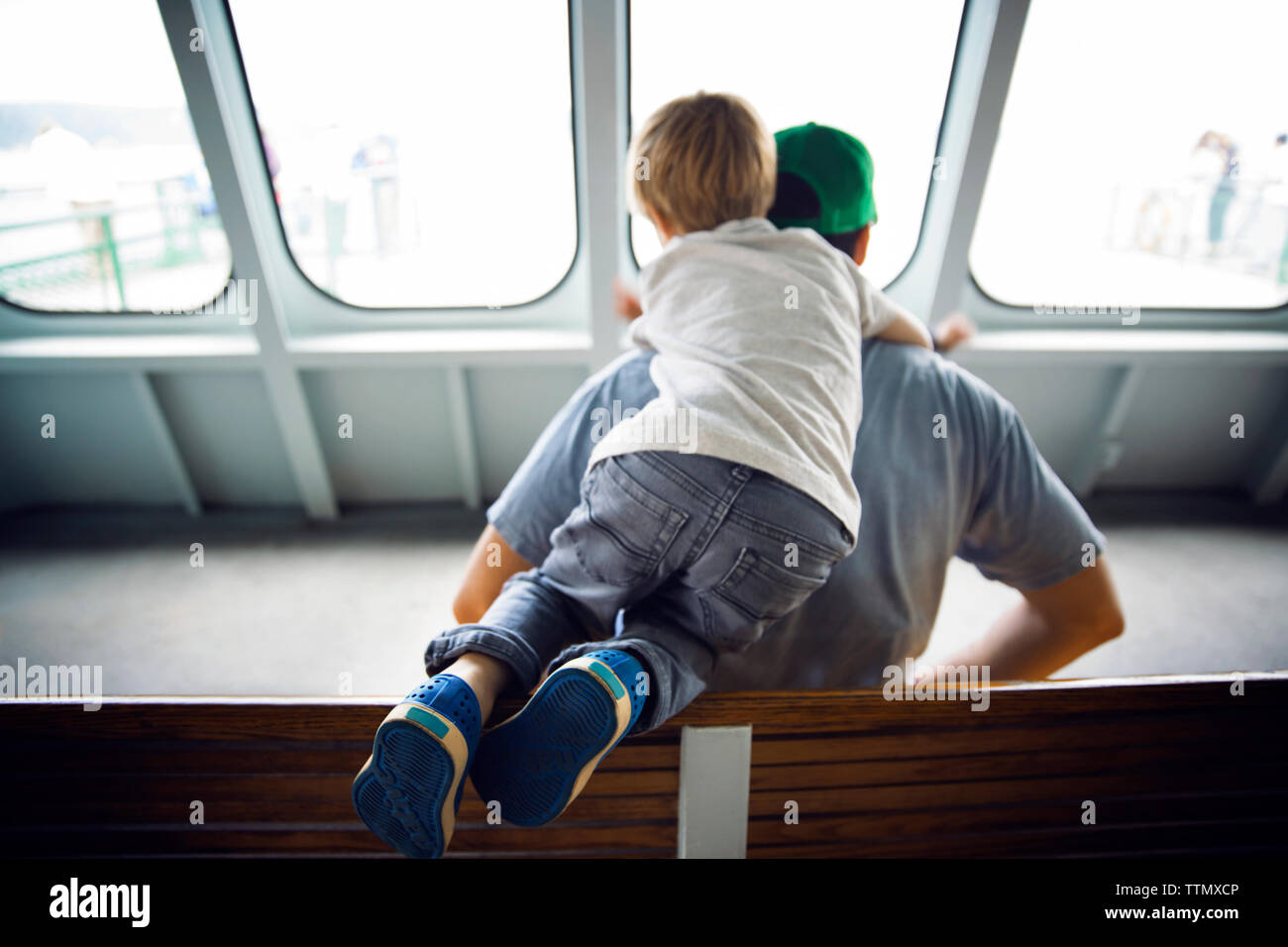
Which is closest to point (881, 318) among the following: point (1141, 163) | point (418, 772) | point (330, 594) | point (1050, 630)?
point (1050, 630)

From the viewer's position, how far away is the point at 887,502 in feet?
3.43

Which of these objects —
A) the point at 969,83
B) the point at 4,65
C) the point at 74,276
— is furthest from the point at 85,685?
the point at 969,83

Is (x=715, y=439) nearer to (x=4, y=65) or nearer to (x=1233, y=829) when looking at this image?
(x=1233, y=829)

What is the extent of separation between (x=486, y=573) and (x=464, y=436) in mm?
2036

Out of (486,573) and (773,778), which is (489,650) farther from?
(773,778)

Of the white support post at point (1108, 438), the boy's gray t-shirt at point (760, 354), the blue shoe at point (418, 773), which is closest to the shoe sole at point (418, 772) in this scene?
the blue shoe at point (418, 773)

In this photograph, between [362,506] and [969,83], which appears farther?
[362,506]

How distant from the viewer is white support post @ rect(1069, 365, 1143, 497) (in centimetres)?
312

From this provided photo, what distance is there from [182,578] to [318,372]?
105cm

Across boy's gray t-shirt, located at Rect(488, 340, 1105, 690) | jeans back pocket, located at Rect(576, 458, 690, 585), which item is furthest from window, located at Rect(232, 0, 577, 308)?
jeans back pocket, located at Rect(576, 458, 690, 585)

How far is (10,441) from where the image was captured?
3.23 meters

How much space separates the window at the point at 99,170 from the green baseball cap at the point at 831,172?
2.44m

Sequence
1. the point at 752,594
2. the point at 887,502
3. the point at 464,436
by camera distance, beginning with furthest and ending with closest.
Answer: the point at 464,436
the point at 887,502
the point at 752,594
